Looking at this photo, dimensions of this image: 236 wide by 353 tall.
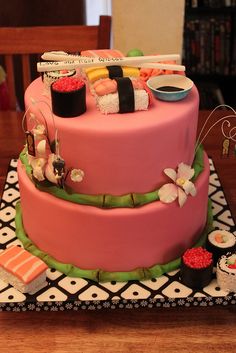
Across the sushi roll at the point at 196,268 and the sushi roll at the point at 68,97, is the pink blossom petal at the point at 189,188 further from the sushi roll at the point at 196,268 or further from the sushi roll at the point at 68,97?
the sushi roll at the point at 68,97

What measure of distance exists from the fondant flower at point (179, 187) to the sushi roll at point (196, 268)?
4.8 inches

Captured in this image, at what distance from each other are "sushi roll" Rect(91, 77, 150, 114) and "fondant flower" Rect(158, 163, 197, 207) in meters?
0.16

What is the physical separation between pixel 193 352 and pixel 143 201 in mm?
342

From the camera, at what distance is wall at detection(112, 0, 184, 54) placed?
2.52 meters

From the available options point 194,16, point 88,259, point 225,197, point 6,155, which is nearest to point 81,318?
point 88,259

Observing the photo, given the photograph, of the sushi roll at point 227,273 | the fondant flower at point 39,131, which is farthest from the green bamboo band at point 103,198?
the sushi roll at point 227,273

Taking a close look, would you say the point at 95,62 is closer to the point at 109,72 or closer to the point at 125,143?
the point at 109,72

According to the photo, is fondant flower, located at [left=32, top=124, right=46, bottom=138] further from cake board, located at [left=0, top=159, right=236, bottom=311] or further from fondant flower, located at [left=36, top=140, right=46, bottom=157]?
cake board, located at [left=0, top=159, right=236, bottom=311]

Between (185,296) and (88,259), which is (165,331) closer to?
(185,296)

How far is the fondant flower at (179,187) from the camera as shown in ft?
4.17

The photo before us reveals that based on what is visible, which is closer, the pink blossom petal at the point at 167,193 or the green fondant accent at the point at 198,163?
the pink blossom petal at the point at 167,193

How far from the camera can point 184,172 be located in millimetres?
1294

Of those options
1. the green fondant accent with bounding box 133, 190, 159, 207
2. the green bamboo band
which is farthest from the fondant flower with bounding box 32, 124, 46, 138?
the green fondant accent with bounding box 133, 190, 159, 207

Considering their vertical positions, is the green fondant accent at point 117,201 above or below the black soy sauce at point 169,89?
below
